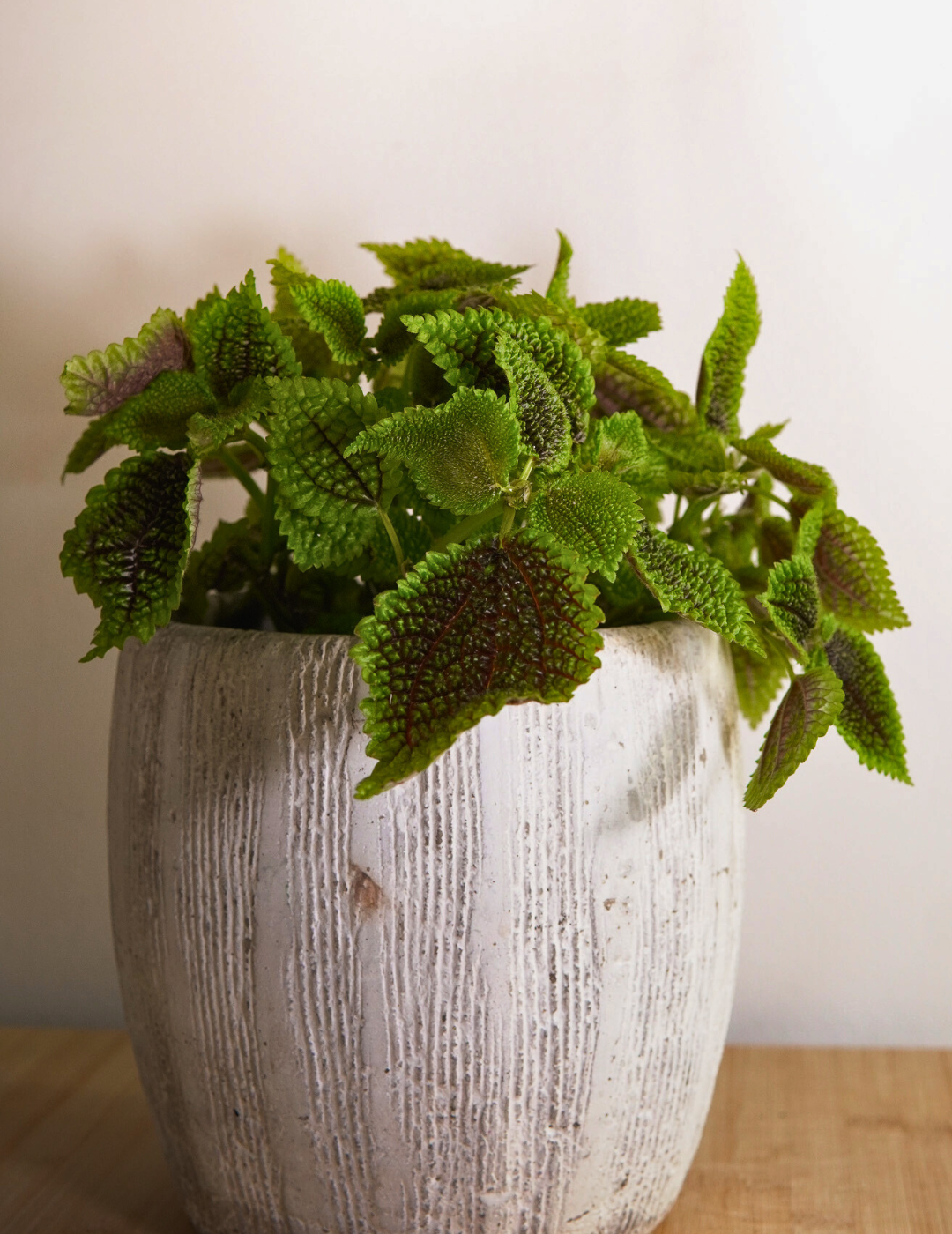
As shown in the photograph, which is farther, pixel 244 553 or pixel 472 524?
pixel 244 553

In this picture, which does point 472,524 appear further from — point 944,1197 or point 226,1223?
point 944,1197

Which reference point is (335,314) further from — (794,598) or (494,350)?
(794,598)

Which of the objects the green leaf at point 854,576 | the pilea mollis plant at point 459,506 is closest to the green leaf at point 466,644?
the pilea mollis plant at point 459,506

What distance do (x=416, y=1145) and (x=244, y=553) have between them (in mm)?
A: 307

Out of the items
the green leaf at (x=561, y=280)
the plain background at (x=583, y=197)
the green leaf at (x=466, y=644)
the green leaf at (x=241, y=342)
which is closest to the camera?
the green leaf at (x=466, y=644)

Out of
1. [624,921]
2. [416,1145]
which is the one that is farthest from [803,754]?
[416,1145]

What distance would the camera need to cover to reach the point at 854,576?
1.99ft

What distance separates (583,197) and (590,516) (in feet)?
1.47

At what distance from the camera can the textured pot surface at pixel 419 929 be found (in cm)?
48

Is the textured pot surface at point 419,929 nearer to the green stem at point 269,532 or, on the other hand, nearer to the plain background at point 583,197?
the green stem at point 269,532

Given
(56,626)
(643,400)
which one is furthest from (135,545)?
(56,626)

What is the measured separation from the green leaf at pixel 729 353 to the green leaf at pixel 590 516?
15cm

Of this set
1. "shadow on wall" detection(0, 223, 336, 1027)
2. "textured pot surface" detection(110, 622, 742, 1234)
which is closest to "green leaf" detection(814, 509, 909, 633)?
"textured pot surface" detection(110, 622, 742, 1234)

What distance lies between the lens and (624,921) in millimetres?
512
